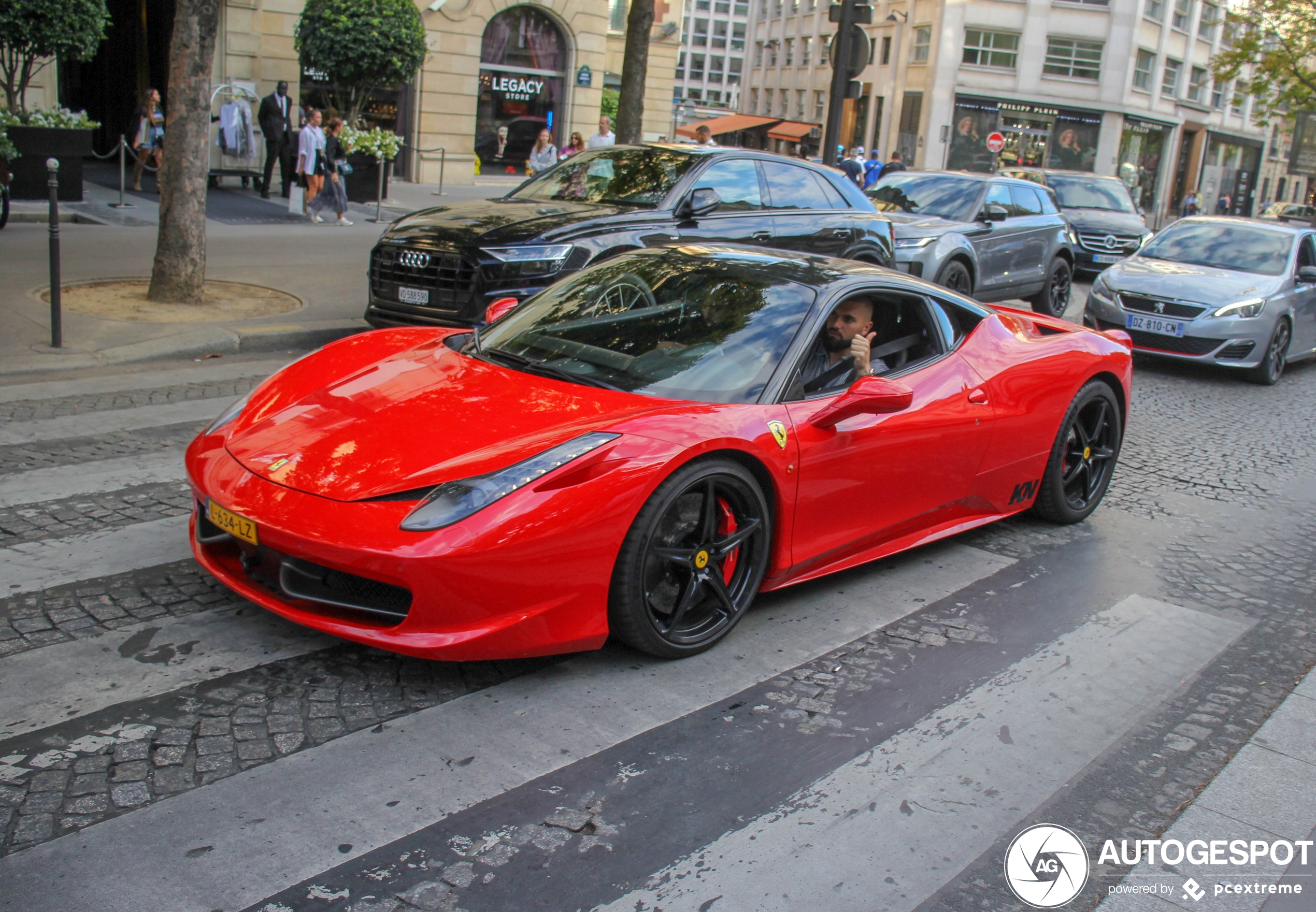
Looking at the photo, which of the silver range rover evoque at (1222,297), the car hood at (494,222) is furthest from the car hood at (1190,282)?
the car hood at (494,222)

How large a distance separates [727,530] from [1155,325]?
856 centimetres

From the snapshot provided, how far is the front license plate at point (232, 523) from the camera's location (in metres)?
3.58

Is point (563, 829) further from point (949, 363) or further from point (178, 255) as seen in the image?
point (178, 255)

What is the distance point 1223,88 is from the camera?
64.2 metres

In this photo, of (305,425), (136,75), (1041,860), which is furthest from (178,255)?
(136,75)

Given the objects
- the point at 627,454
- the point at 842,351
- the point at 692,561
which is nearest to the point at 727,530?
the point at 692,561

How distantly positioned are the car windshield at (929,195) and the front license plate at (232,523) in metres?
10.7

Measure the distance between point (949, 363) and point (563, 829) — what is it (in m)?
2.93

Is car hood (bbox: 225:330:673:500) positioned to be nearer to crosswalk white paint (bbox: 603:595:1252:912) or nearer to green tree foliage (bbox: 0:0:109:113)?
crosswalk white paint (bbox: 603:595:1252:912)

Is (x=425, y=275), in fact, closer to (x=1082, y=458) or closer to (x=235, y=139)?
(x=1082, y=458)

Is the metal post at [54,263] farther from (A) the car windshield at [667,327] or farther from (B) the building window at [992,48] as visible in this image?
(B) the building window at [992,48]

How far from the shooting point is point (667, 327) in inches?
179

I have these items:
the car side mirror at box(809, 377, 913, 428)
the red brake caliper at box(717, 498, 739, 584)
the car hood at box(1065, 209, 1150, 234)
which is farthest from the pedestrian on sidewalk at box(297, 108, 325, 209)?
the red brake caliper at box(717, 498, 739, 584)

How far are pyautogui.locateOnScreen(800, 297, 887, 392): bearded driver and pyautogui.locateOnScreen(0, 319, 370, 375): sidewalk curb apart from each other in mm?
4420
